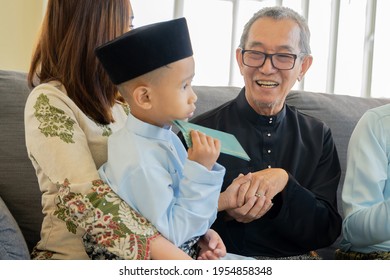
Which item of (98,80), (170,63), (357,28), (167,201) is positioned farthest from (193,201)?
(357,28)

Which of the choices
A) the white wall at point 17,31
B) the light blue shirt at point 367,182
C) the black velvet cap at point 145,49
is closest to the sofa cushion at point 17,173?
the black velvet cap at point 145,49

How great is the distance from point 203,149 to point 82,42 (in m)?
0.46

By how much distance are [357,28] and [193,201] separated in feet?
11.8

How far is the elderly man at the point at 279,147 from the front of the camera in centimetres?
173

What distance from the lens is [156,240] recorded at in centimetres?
127

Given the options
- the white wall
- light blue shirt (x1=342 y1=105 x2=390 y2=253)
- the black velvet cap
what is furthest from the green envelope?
the white wall

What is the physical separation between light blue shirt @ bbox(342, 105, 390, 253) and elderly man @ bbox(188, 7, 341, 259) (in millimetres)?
113

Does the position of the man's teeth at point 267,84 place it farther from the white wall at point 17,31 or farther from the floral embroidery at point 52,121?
the white wall at point 17,31

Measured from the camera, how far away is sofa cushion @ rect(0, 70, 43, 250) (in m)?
1.84

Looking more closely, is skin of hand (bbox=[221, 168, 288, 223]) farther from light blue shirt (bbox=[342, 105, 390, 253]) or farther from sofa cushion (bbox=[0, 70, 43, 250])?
sofa cushion (bbox=[0, 70, 43, 250])

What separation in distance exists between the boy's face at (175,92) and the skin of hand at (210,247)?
0.31m

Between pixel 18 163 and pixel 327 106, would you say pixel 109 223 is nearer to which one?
pixel 18 163

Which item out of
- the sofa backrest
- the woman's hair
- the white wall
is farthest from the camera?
the white wall

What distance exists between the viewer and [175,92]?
1.30 meters
